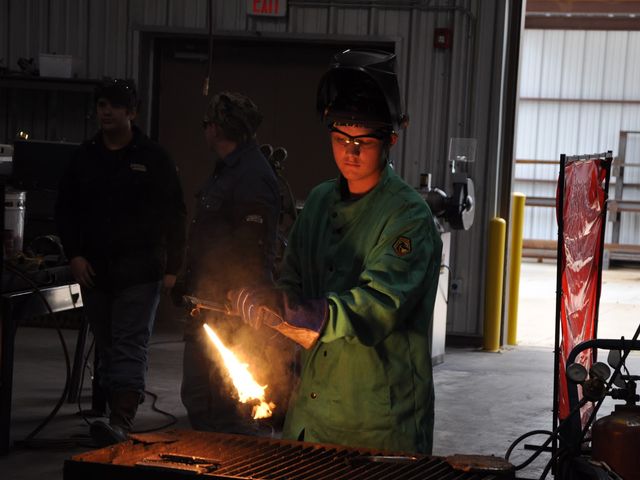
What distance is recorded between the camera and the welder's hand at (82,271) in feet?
15.5

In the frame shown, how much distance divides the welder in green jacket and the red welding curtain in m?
1.93

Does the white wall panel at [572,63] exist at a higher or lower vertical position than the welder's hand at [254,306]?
higher

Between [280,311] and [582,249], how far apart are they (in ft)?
8.16

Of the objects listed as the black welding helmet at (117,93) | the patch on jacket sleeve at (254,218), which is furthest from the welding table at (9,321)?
the patch on jacket sleeve at (254,218)

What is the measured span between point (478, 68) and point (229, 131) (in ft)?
13.7

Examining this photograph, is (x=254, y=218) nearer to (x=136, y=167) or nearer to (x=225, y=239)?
(x=225, y=239)

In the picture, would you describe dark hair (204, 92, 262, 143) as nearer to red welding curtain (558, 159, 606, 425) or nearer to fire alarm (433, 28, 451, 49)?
red welding curtain (558, 159, 606, 425)

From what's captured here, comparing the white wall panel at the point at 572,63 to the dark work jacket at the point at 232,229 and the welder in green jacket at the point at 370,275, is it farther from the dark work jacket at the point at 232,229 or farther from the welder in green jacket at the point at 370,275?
the welder in green jacket at the point at 370,275

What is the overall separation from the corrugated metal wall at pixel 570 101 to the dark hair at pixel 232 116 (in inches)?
566

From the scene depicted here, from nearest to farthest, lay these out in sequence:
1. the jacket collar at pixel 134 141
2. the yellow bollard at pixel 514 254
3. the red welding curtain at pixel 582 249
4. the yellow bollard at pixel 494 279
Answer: the red welding curtain at pixel 582 249, the jacket collar at pixel 134 141, the yellow bollard at pixel 494 279, the yellow bollard at pixel 514 254

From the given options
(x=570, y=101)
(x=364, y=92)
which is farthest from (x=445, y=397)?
(x=570, y=101)

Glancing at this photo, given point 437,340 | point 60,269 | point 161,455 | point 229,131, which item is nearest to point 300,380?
point 161,455

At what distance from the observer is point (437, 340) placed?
776cm

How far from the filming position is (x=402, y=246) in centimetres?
247
